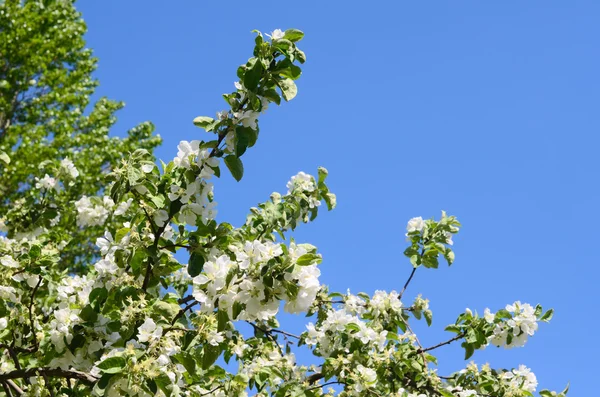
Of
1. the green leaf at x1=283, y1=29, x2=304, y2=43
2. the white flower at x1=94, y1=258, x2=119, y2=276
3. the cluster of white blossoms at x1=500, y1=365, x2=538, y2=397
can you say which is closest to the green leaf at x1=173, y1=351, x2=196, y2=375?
the white flower at x1=94, y1=258, x2=119, y2=276

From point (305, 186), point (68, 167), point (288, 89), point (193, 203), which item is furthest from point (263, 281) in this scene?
point (68, 167)

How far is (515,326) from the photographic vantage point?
3.60 metres

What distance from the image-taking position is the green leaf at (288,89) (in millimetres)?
Answer: 2381

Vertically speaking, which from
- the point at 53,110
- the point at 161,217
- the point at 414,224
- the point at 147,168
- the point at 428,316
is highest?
the point at 53,110

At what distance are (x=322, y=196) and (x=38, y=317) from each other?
5.46 feet

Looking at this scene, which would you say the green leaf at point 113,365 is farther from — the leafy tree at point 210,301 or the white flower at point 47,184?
the white flower at point 47,184

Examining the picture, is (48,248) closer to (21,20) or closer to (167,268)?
(167,268)

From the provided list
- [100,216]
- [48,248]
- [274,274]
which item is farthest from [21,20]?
[274,274]

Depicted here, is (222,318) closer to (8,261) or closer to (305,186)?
(8,261)

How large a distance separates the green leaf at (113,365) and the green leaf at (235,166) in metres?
0.79

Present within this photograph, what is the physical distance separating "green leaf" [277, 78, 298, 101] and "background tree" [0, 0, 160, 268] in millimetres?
8208

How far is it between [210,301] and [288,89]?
2.71 ft

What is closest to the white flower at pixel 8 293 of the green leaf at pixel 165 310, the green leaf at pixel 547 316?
the green leaf at pixel 165 310

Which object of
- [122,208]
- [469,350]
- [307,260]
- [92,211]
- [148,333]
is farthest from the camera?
[92,211]
